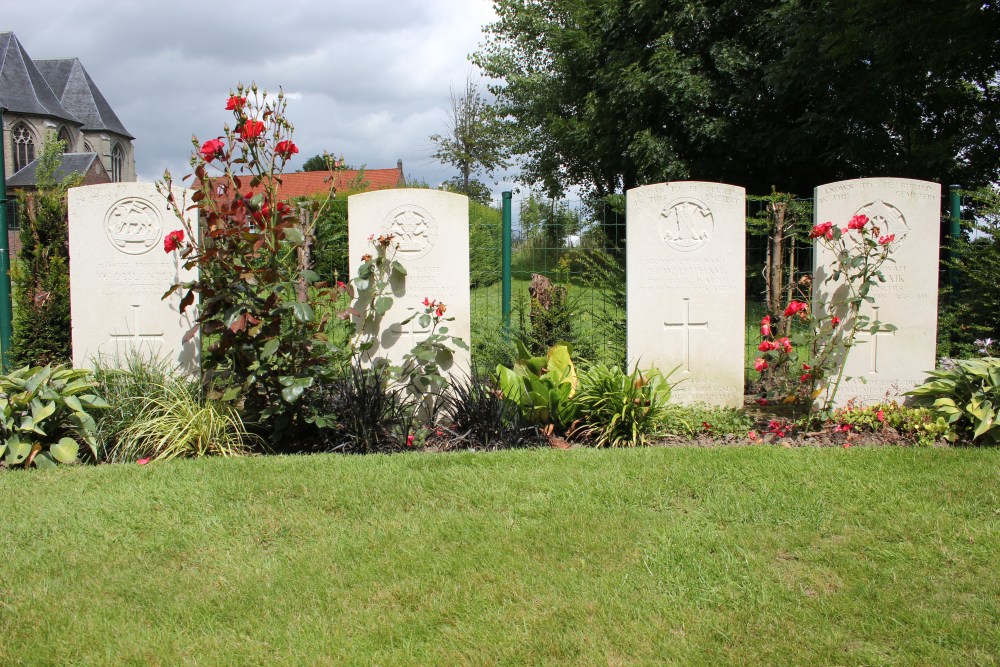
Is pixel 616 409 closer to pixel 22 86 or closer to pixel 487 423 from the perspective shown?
pixel 487 423

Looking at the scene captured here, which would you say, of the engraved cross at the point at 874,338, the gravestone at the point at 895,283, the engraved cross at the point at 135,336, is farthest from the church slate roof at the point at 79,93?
the engraved cross at the point at 874,338

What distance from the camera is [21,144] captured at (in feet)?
151

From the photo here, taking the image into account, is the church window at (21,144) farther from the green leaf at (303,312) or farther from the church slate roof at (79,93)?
the green leaf at (303,312)

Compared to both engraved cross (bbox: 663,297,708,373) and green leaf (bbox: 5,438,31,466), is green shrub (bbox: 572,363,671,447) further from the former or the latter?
green leaf (bbox: 5,438,31,466)

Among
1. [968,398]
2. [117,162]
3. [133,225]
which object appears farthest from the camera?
[117,162]

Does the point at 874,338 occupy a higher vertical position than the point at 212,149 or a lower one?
lower

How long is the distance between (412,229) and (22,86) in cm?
5323

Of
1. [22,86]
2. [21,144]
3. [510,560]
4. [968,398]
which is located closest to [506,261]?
[968,398]

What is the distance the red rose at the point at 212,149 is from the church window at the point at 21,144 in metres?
50.0

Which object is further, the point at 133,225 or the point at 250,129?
the point at 133,225

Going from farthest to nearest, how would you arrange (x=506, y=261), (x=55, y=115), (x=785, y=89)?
(x=55, y=115) → (x=785, y=89) → (x=506, y=261)

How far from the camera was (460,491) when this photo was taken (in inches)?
165

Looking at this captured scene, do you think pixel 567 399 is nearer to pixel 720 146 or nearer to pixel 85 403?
pixel 85 403

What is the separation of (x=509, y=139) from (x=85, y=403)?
2824 cm
